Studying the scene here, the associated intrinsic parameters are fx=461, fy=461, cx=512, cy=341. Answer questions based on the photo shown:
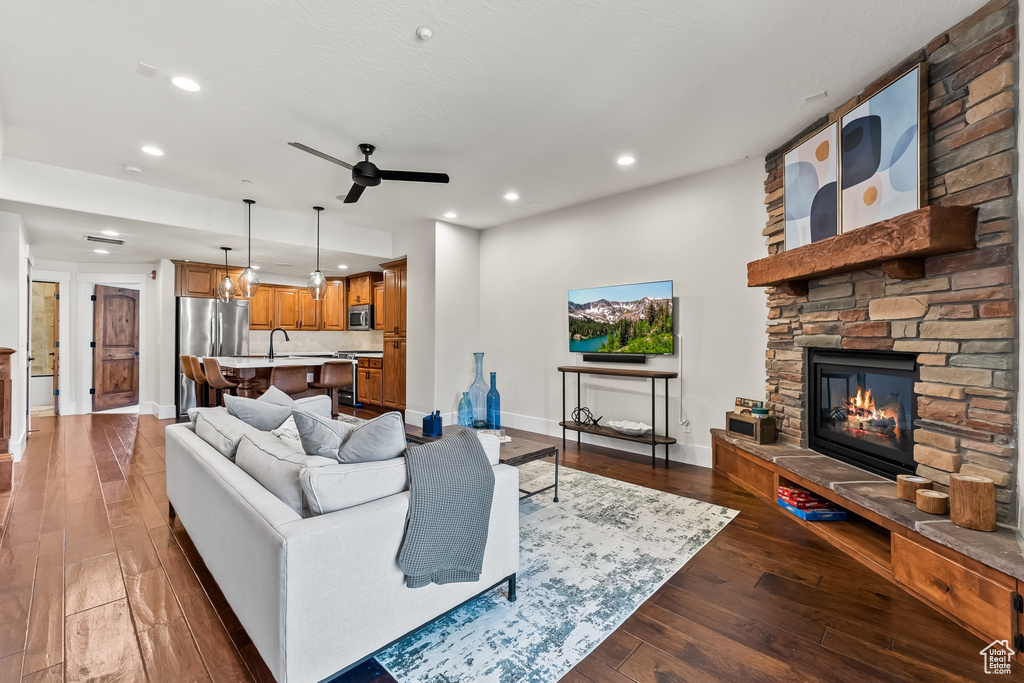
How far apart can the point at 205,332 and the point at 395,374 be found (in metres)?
2.87

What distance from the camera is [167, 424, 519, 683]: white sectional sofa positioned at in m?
1.34

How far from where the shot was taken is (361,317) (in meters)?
7.71

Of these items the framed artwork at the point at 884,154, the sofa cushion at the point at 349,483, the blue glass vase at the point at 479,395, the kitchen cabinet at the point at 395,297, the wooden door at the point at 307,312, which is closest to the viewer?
the sofa cushion at the point at 349,483

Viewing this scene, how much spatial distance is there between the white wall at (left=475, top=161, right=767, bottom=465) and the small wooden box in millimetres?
329

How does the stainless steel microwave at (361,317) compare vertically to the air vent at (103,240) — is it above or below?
below

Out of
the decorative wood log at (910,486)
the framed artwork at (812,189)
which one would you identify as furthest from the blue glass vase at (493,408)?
Answer: the decorative wood log at (910,486)

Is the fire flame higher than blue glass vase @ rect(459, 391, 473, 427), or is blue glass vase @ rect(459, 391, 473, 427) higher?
the fire flame

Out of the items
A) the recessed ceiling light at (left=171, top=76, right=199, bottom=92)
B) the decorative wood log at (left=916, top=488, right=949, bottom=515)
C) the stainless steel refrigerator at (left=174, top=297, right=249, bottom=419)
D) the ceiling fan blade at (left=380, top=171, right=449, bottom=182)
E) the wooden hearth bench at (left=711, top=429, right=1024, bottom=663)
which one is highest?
the recessed ceiling light at (left=171, top=76, right=199, bottom=92)

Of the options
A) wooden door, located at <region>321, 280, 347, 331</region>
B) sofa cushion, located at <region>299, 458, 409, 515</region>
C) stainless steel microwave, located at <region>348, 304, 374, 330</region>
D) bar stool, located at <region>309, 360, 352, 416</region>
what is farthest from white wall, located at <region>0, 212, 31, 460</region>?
sofa cushion, located at <region>299, 458, 409, 515</region>

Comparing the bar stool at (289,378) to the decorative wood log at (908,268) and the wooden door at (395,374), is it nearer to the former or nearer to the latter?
the wooden door at (395,374)

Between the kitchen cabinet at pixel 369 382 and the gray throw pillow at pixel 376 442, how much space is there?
5.33 meters

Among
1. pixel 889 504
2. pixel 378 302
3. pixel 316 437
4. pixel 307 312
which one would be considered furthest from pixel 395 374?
pixel 889 504

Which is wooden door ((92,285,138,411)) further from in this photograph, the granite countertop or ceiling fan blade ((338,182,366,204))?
the granite countertop

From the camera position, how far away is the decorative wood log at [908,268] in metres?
2.36
